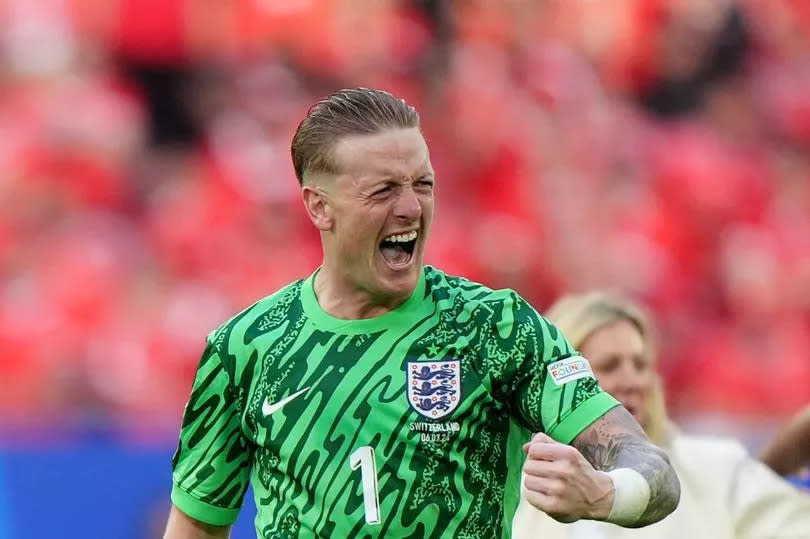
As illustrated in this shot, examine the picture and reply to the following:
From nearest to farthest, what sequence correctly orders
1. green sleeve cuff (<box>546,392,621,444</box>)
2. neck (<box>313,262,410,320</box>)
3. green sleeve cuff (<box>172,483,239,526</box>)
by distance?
green sleeve cuff (<box>546,392,621,444</box>) → neck (<box>313,262,410,320</box>) → green sleeve cuff (<box>172,483,239,526</box>)

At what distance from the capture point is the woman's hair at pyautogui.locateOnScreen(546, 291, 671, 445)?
15.1ft

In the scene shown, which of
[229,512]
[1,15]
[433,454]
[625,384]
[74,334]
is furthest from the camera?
[1,15]

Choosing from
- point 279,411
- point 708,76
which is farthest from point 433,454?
point 708,76

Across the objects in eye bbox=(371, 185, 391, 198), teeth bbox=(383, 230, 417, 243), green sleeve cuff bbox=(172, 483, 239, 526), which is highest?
eye bbox=(371, 185, 391, 198)

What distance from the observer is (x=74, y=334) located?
764 cm

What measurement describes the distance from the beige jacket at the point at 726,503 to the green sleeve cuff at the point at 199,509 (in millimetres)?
1719

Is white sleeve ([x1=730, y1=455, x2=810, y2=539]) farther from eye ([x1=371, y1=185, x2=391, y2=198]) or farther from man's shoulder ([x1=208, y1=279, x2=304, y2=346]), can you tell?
eye ([x1=371, y1=185, x2=391, y2=198])

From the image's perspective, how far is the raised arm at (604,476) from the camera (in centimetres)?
226

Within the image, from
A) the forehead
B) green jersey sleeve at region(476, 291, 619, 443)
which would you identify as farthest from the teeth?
green jersey sleeve at region(476, 291, 619, 443)

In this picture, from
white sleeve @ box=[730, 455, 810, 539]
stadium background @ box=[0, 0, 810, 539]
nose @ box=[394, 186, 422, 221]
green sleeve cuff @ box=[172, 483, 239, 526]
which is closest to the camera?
nose @ box=[394, 186, 422, 221]

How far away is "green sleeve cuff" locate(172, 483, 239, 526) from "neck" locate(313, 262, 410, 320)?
50 centimetres

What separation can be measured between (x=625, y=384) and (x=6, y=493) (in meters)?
2.96

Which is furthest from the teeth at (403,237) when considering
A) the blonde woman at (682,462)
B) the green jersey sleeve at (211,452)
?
the blonde woman at (682,462)

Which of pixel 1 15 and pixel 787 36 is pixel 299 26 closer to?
pixel 1 15
